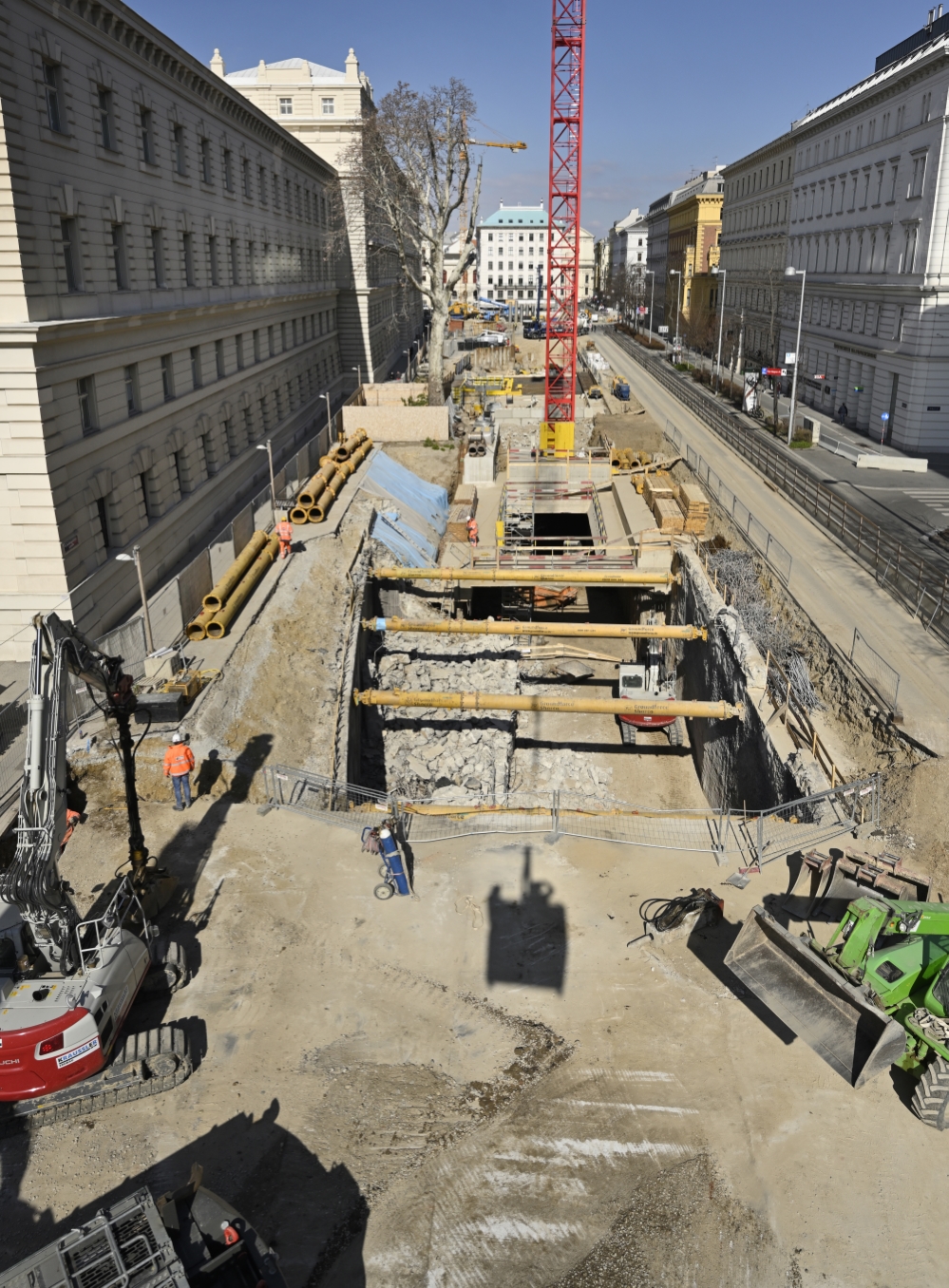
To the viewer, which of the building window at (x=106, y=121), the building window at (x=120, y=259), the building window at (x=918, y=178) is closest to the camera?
the building window at (x=106, y=121)

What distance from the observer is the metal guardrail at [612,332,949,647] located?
22.6m

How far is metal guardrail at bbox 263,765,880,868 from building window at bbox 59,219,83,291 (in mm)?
13453

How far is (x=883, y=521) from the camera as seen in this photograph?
102ft

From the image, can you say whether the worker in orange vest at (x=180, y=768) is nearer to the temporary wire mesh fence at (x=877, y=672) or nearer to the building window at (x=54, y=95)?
the temporary wire mesh fence at (x=877, y=672)

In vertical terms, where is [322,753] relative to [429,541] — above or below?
below

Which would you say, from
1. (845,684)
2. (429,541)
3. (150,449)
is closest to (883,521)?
(845,684)

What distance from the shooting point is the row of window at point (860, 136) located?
140 feet

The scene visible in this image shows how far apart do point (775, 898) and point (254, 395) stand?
33.5 m

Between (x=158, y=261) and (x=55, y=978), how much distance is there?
25.0 meters

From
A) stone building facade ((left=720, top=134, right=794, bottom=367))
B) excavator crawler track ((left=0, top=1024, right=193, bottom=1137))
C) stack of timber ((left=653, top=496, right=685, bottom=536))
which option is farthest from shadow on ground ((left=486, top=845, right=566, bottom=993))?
stone building facade ((left=720, top=134, right=794, bottom=367))

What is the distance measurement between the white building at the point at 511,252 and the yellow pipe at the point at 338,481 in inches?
6330

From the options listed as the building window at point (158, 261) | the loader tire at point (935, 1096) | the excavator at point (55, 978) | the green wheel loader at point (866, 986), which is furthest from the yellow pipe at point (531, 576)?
the loader tire at point (935, 1096)

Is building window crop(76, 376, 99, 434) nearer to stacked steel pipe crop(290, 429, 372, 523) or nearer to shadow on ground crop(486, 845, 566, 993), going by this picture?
stacked steel pipe crop(290, 429, 372, 523)

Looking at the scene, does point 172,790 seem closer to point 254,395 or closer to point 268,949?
point 268,949
